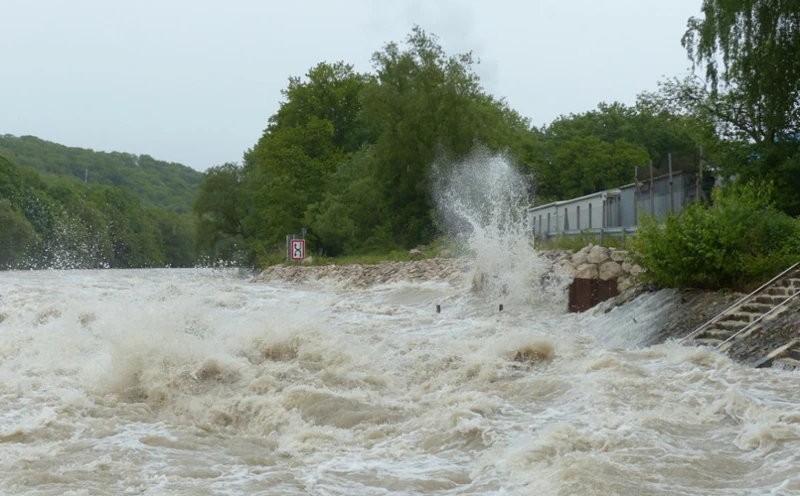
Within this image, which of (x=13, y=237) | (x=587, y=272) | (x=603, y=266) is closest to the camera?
(x=587, y=272)

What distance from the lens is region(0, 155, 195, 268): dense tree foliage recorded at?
77250 millimetres

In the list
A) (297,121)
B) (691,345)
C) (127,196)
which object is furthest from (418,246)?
(127,196)

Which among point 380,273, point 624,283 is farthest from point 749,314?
point 380,273

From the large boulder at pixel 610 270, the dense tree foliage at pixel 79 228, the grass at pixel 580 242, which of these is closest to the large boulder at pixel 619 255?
the large boulder at pixel 610 270

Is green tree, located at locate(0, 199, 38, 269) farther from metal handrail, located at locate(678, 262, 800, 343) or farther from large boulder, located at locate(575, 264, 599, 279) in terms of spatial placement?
metal handrail, located at locate(678, 262, 800, 343)

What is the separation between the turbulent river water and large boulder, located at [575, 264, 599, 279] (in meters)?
5.52

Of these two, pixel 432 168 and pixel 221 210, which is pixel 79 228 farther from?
pixel 432 168

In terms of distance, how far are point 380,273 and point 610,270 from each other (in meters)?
18.5

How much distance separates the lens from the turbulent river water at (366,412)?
7.64 metres

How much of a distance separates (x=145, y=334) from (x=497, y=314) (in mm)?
11656

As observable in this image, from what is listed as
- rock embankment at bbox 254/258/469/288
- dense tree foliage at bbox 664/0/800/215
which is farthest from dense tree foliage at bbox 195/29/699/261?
dense tree foliage at bbox 664/0/800/215

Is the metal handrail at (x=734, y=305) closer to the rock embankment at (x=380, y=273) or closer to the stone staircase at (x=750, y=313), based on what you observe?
the stone staircase at (x=750, y=313)

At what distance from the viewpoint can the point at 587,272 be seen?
22344 mm

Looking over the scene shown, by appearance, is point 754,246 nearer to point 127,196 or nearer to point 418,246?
point 418,246
